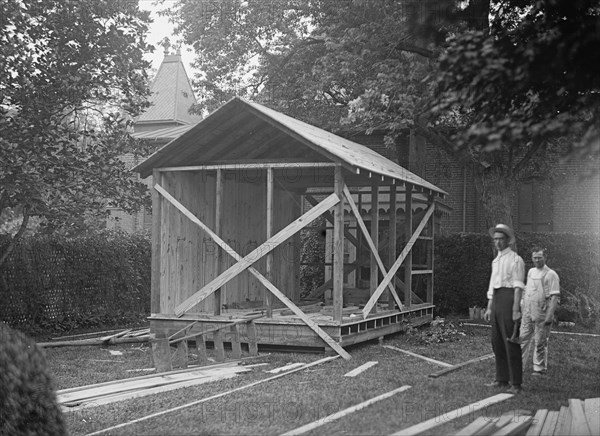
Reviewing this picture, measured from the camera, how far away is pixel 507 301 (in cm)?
962

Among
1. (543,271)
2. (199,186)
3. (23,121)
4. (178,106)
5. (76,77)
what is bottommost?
(543,271)

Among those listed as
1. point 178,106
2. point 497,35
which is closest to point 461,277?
point 497,35

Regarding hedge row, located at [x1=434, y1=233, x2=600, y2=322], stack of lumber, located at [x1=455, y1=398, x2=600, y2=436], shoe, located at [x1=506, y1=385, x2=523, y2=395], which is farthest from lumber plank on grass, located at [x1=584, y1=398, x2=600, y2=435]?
hedge row, located at [x1=434, y1=233, x2=600, y2=322]

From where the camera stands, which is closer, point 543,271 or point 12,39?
point 543,271

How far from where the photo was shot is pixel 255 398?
926cm

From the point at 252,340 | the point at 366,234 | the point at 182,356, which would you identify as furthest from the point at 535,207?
the point at 182,356

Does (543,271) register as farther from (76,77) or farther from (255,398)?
(76,77)

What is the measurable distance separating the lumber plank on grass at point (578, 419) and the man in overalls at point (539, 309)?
99.1 inches

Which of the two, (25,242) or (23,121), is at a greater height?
(23,121)

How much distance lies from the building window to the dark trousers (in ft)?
60.2

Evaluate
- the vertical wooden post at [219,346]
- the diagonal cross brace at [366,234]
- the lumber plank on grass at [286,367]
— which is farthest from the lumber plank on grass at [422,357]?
the vertical wooden post at [219,346]

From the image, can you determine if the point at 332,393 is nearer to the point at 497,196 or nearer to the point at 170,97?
the point at 497,196

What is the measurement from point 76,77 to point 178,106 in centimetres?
2363

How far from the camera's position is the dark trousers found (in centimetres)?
956
